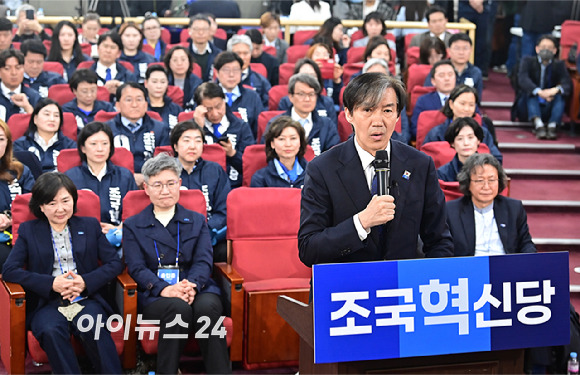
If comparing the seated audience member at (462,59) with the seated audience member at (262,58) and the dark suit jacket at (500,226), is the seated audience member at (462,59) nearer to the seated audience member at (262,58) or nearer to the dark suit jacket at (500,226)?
the seated audience member at (262,58)

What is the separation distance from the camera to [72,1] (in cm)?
888

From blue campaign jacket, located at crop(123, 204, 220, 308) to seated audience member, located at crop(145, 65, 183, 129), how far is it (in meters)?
1.90

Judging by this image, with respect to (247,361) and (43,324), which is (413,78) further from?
(43,324)

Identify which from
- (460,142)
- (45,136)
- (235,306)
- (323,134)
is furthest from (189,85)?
A: (235,306)

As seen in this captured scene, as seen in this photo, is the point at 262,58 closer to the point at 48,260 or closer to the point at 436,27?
the point at 436,27

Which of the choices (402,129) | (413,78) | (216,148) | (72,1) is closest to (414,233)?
(216,148)

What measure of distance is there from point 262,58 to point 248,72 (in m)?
0.71

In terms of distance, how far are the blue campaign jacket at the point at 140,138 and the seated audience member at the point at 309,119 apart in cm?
90

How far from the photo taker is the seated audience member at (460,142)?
4734 mm

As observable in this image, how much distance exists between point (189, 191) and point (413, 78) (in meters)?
3.15

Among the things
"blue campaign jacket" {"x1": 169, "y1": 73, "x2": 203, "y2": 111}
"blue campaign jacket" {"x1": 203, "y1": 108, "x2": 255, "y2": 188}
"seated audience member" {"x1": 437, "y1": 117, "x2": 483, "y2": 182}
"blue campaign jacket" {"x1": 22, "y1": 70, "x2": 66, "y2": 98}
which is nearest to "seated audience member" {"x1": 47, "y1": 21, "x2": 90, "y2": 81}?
"blue campaign jacket" {"x1": 22, "y1": 70, "x2": 66, "y2": 98}

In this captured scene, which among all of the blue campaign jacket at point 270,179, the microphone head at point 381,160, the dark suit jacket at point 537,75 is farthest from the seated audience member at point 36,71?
the microphone head at point 381,160

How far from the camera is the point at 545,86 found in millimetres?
6918

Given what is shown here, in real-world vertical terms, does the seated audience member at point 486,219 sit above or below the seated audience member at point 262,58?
below
